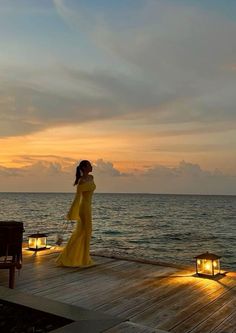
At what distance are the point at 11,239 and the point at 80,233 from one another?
5.06ft

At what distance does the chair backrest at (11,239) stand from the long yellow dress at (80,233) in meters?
1.29

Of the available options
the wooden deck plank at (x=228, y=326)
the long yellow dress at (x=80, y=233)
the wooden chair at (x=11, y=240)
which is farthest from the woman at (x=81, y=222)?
the wooden deck plank at (x=228, y=326)

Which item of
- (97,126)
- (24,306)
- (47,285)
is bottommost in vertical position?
(47,285)

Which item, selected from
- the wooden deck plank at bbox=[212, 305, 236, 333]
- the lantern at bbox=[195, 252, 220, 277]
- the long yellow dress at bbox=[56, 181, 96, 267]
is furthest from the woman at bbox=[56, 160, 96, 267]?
the wooden deck plank at bbox=[212, 305, 236, 333]

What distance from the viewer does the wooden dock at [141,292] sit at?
3516mm

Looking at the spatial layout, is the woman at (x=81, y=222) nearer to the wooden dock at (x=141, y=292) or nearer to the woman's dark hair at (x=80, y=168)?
the woman's dark hair at (x=80, y=168)

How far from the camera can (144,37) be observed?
988 centimetres

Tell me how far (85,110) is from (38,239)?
8810mm

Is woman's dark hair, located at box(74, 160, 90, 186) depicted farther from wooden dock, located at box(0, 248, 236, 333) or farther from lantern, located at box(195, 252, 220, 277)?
lantern, located at box(195, 252, 220, 277)

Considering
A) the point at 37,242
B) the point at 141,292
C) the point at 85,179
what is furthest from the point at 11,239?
the point at 37,242

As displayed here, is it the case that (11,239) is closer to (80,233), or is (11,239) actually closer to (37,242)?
(80,233)

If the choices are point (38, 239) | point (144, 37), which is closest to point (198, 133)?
point (144, 37)

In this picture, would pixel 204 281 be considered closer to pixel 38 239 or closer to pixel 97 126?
pixel 38 239

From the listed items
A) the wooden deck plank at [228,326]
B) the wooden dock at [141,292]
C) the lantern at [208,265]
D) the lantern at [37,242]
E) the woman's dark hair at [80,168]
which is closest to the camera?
the wooden deck plank at [228,326]
